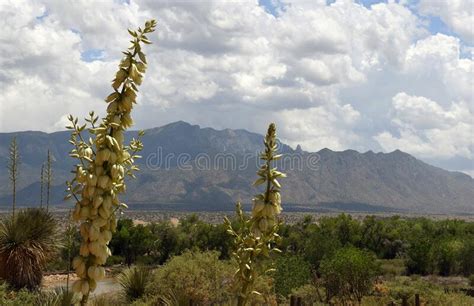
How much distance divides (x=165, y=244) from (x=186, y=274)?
22.3m

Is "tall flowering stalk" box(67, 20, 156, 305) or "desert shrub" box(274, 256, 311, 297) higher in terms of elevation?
"tall flowering stalk" box(67, 20, 156, 305)

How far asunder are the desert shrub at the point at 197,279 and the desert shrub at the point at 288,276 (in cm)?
241

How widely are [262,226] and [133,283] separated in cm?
1347

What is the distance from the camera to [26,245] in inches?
656

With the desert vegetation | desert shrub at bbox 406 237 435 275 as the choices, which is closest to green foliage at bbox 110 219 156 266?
the desert vegetation

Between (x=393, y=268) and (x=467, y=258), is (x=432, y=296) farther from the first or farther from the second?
(x=467, y=258)

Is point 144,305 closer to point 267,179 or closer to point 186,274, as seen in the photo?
point 186,274

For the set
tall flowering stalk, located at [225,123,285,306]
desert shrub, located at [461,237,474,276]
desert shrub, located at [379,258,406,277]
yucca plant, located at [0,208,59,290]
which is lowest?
desert shrub, located at [379,258,406,277]

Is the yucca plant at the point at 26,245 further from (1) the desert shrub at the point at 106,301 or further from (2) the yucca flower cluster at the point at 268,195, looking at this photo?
(2) the yucca flower cluster at the point at 268,195

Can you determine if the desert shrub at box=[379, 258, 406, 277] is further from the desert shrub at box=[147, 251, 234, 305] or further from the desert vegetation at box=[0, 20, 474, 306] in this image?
the desert shrub at box=[147, 251, 234, 305]

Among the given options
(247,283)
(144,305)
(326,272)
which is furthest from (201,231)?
(247,283)

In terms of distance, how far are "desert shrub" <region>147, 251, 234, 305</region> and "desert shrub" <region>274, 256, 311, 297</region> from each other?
241 cm

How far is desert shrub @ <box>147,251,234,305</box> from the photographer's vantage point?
1578 cm

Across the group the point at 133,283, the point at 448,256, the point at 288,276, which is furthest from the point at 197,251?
the point at 448,256
